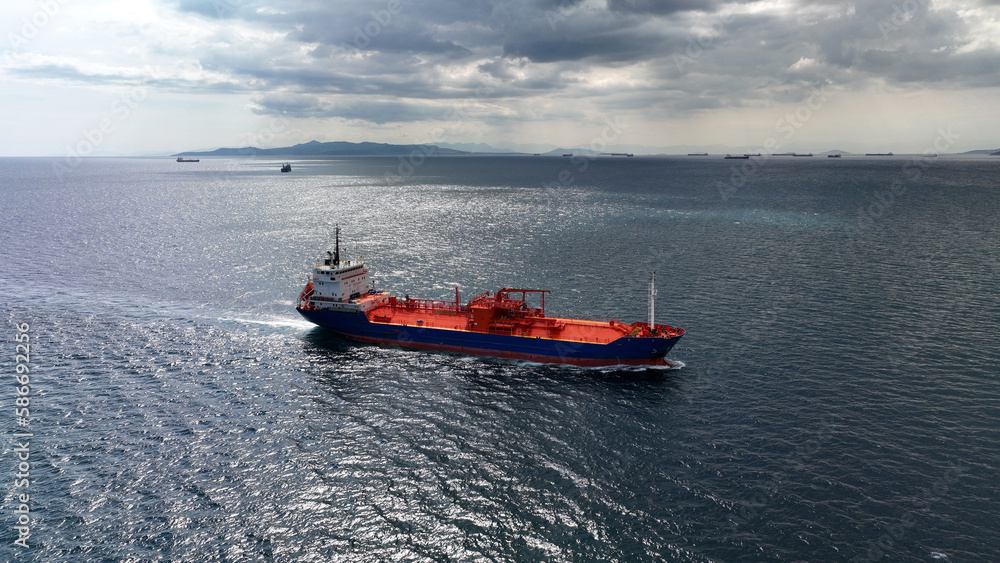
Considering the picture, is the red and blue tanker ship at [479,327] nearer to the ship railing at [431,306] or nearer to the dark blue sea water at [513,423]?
the ship railing at [431,306]

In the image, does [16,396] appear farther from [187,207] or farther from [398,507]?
[187,207]

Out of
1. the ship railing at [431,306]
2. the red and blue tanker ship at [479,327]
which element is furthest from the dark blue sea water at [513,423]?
the ship railing at [431,306]

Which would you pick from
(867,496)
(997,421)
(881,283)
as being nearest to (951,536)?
(867,496)

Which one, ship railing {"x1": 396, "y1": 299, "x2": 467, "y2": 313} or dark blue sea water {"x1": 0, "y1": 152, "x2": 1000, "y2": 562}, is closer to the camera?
dark blue sea water {"x1": 0, "y1": 152, "x2": 1000, "y2": 562}

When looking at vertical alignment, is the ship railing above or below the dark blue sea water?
above

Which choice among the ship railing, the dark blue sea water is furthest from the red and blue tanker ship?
the dark blue sea water

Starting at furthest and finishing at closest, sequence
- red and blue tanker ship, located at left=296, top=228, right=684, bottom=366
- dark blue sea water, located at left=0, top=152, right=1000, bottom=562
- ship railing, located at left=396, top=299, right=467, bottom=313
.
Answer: ship railing, located at left=396, top=299, right=467, bottom=313
red and blue tanker ship, located at left=296, top=228, right=684, bottom=366
dark blue sea water, located at left=0, top=152, right=1000, bottom=562

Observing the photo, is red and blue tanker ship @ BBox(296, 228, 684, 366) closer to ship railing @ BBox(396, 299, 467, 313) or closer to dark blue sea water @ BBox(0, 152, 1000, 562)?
ship railing @ BBox(396, 299, 467, 313)
